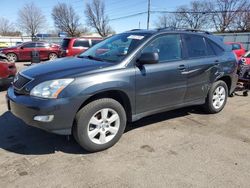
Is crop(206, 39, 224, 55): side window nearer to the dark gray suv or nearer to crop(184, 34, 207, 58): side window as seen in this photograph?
the dark gray suv

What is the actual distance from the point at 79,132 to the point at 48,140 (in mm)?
840

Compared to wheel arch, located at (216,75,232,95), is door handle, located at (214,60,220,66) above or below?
above

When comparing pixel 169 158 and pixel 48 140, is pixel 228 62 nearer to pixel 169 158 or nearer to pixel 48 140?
pixel 169 158

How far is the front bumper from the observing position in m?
3.06

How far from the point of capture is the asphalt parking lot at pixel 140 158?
113 inches

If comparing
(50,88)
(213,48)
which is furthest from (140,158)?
(213,48)

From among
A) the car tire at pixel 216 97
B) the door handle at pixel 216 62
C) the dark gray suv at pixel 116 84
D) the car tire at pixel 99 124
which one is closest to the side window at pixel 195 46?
the dark gray suv at pixel 116 84

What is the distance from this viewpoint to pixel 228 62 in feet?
17.0

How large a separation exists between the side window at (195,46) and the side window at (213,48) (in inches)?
5.7

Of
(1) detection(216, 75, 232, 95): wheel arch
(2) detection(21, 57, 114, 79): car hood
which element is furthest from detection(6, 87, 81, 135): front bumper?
(1) detection(216, 75, 232, 95): wheel arch

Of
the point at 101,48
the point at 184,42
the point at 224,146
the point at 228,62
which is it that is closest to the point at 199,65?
the point at 184,42

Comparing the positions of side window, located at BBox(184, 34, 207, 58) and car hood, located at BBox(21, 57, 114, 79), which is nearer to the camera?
car hood, located at BBox(21, 57, 114, 79)

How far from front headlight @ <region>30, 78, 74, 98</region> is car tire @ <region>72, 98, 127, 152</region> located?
15.7 inches

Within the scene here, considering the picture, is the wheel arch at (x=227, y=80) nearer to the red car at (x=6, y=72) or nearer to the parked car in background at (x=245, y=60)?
the parked car in background at (x=245, y=60)
